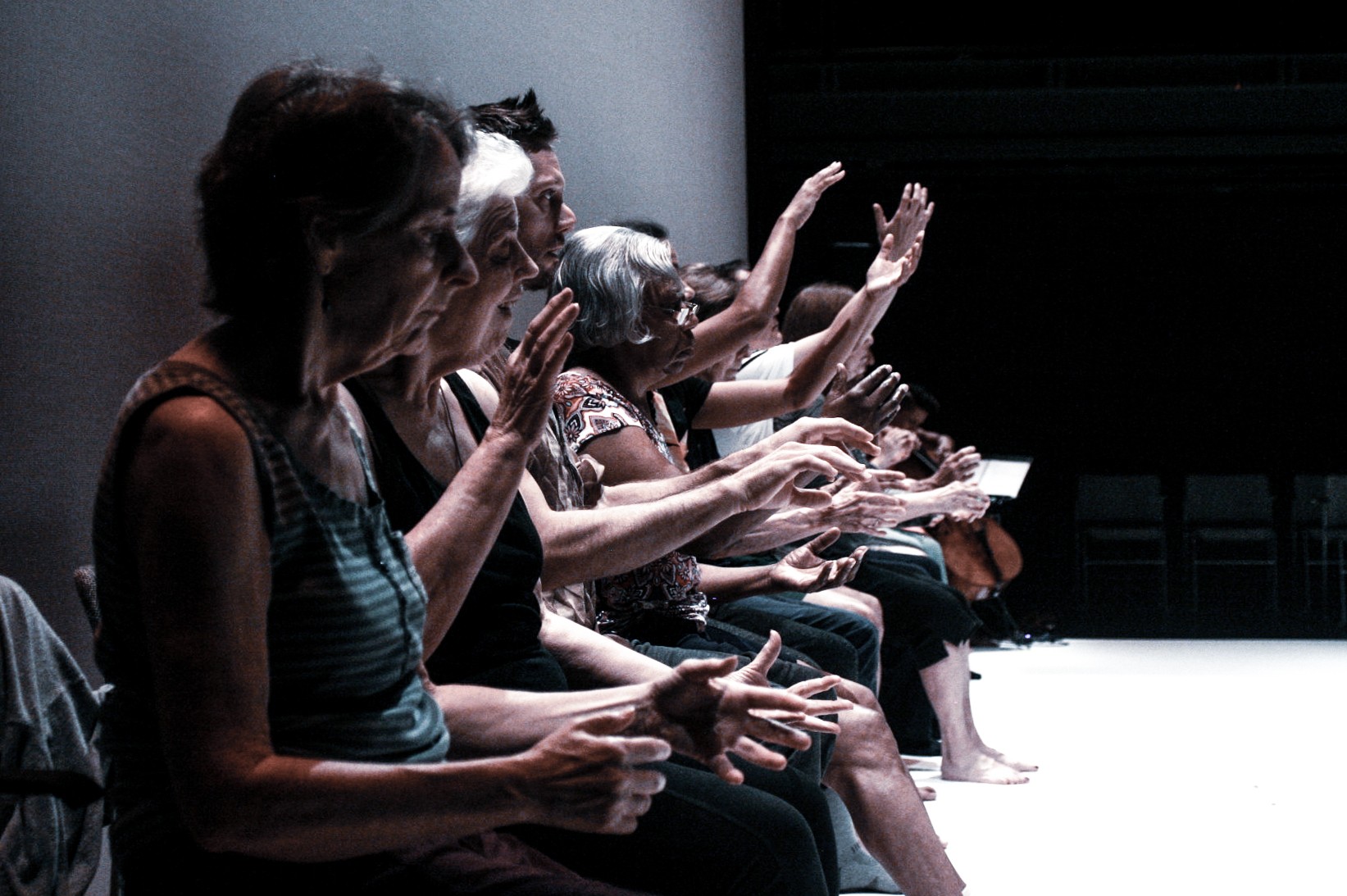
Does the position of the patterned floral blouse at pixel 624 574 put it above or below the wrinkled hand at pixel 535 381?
below

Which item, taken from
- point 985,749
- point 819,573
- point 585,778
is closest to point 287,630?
point 585,778

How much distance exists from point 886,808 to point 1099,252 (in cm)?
688

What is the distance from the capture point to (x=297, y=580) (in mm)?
1083

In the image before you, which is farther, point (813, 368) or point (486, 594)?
point (813, 368)

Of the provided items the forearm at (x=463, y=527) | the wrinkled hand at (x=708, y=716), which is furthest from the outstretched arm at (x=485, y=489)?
the wrinkled hand at (x=708, y=716)

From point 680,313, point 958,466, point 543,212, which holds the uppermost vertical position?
point 543,212

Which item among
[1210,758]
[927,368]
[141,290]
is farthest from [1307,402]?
[141,290]

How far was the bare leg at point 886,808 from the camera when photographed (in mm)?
2359

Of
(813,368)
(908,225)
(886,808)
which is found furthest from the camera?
(908,225)

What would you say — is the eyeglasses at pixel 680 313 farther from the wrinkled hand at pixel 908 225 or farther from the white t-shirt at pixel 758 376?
the wrinkled hand at pixel 908 225

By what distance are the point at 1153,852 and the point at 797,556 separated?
1179 millimetres

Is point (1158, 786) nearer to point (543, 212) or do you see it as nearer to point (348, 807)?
point (543, 212)

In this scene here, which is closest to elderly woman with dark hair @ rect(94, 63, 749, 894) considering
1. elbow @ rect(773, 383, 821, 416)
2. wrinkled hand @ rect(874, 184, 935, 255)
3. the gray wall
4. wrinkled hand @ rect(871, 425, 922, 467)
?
the gray wall

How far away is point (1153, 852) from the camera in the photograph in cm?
340
